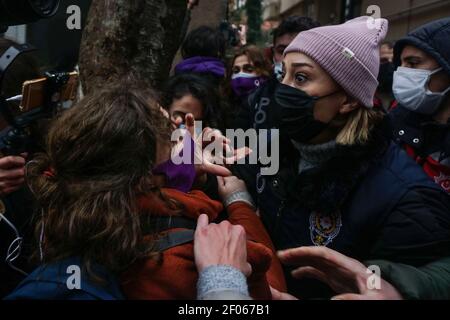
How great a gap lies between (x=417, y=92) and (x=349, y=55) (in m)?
0.64

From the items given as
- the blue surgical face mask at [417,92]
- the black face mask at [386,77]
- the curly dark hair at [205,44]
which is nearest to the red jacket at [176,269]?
the blue surgical face mask at [417,92]

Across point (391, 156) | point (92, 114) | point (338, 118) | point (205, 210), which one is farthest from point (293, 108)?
point (92, 114)

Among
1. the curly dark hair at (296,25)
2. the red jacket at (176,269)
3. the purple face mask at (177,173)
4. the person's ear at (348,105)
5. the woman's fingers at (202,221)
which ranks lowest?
the red jacket at (176,269)

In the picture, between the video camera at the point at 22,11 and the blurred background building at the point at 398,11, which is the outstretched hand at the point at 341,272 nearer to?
the video camera at the point at 22,11

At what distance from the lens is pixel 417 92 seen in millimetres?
2057

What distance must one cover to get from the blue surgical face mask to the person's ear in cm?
58

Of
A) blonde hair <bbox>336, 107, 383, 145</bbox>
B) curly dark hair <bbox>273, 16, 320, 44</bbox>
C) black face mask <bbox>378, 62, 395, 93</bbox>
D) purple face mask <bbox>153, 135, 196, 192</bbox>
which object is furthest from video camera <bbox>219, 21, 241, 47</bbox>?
purple face mask <bbox>153, 135, 196, 192</bbox>

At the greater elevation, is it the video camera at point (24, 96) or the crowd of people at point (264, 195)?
the video camera at point (24, 96)

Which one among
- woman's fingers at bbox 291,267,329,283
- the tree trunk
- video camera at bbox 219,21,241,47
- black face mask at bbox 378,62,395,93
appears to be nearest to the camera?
woman's fingers at bbox 291,267,329,283

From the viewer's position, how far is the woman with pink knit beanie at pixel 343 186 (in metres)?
1.33

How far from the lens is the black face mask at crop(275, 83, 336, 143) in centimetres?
164

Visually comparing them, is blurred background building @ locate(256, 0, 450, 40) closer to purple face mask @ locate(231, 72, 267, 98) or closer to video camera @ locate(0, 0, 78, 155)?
purple face mask @ locate(231, 72, 267, 98)

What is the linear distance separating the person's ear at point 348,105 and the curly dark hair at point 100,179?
739 mm

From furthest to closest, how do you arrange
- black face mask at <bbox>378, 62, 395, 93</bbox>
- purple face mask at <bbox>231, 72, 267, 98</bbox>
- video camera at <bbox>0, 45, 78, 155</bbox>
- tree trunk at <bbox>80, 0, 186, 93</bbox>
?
black face mask at <bbox>378, 62, 395, 93</bbox> < purple face mask at <bbox>231, 72, 267, 98</bbox> < tree trunk at <bbox>80, 0, 186, 93</bbox> < video camera at <bbox>0, 45, 78, 155</bbox>
